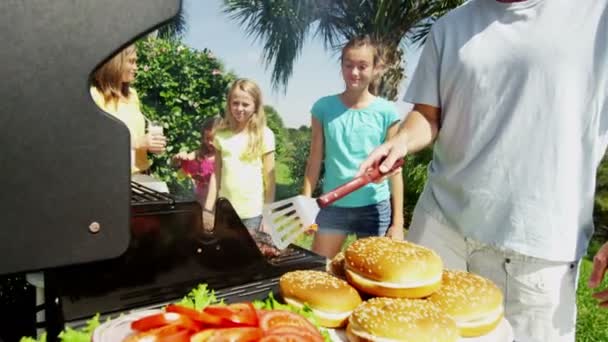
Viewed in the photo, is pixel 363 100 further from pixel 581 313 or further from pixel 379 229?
pixel 581 313

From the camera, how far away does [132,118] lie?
9.40ft

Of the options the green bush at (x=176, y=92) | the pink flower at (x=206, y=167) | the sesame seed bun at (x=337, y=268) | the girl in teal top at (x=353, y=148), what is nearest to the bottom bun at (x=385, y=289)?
the sesame seed bun at (x=337, y=268)

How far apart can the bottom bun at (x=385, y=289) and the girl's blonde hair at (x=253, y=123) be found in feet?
8.70

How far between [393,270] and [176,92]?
7419mm

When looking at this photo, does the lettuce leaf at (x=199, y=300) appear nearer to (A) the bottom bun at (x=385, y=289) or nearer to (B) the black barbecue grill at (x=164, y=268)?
(B) the black barbecue grill at (x=164, y=268)

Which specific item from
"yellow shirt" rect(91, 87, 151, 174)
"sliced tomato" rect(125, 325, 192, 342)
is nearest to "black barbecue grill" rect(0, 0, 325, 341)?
"sliced tomato" rect(125, 325, 192, 342)

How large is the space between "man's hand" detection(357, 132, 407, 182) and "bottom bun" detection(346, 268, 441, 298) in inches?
11.4

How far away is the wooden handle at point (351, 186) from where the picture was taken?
1.39m

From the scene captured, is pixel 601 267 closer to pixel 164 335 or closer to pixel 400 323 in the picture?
pixel 400 323

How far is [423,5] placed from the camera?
12.0 meters

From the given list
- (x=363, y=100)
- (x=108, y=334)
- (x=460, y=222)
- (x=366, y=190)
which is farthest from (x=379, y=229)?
(x=108, y=334)

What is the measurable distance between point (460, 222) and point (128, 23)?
136cm

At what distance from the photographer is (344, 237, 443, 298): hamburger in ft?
4.54

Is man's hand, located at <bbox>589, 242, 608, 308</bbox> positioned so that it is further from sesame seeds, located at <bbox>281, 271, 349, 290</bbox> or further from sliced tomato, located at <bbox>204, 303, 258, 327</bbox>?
sliced tomato, located at <bbox>204, 303, 258, 327</bbox>
